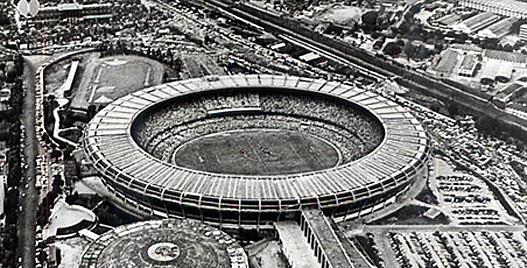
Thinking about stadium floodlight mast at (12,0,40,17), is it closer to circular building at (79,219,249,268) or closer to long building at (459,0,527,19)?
long building at (459,0,527,19)

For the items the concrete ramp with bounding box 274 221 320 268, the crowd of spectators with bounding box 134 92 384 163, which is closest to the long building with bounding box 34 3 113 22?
the crowd of spectators with bounding box 134 92 384 163

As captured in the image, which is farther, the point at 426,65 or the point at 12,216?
the point at 426,65

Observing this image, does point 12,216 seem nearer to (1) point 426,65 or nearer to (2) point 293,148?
(2) point 293,148

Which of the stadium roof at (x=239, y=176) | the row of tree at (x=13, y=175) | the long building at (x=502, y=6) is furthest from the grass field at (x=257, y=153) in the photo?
the long building at (x=502, y=6)

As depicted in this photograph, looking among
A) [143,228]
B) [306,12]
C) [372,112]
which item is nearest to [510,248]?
[372,112]

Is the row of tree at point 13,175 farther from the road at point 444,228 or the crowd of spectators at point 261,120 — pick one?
the road at point 444,228

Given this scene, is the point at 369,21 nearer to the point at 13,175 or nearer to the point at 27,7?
the point at 27,7
